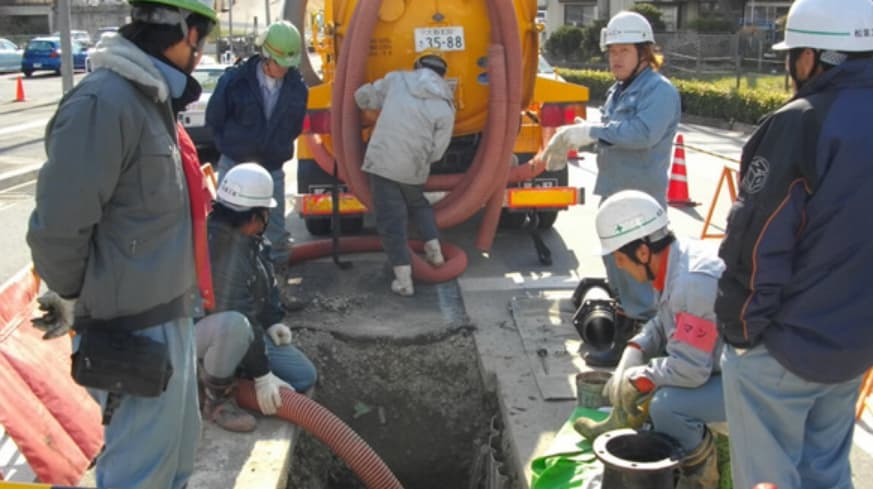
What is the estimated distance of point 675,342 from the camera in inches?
143

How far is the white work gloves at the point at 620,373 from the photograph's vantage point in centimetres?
388

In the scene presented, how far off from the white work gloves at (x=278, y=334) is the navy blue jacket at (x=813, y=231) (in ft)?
8.56

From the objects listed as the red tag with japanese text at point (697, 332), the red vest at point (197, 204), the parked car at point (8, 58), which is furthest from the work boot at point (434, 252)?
the parked car at point (8, 58)

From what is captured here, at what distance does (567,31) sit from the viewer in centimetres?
3459

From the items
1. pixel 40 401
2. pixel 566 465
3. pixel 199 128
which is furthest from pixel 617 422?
pixel 199 128

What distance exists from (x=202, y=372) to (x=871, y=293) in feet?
9.73

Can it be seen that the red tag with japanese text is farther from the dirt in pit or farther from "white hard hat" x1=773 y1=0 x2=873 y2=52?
the dirt in pit

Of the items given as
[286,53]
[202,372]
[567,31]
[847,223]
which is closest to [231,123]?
[286,53]

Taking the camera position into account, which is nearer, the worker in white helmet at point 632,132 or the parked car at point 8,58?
the worker in white helmet at point 632,132

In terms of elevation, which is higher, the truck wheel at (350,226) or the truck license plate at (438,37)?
the truck license plate at (438,37)

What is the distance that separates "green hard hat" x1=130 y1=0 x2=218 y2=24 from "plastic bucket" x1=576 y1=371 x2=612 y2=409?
7.72ft

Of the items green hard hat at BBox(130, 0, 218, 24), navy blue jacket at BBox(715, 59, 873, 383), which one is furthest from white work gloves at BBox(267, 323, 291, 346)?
navy blue jacket at BBox(715, 59, 873, 383)

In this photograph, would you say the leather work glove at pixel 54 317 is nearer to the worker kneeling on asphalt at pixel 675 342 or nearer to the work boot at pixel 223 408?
the work boot at pixel 223 408

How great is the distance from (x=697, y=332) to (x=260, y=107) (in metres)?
3.80
